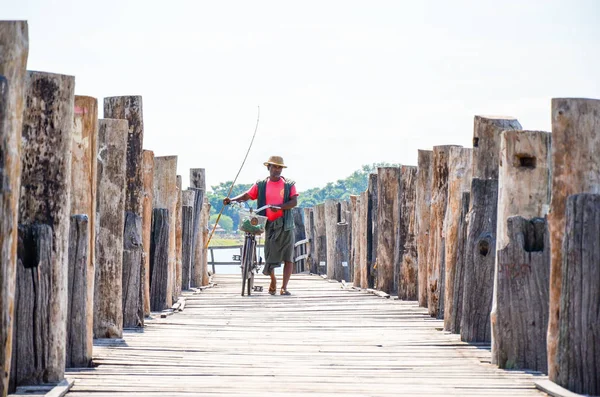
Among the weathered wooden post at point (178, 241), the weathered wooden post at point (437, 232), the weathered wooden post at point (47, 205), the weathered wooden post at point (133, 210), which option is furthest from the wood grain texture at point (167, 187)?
the weathered wooden post at point (47, 205)

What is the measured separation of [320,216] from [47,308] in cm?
1775

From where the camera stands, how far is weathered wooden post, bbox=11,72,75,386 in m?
6.52

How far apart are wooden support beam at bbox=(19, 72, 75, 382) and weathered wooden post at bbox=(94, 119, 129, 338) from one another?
2.25 m

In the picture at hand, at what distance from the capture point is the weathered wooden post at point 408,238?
44.8 feet

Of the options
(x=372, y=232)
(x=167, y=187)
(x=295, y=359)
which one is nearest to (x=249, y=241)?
(x=372, y=232)

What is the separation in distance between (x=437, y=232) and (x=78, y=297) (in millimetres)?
4786

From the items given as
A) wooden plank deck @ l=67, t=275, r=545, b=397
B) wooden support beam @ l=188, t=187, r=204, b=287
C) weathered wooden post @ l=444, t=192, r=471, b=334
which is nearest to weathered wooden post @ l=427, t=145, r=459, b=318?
wooden plank deck @ l=67, t=275, r=545, b=397

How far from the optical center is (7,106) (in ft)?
17.4

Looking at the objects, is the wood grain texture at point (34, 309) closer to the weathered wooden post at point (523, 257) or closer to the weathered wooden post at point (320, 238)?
the weathered wooden post at point (523, 257)

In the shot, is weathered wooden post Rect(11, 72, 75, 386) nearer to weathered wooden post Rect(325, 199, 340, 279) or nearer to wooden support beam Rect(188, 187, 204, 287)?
wooden support beam Rect(188, 187, 204, 287)

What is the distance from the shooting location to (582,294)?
246 inches

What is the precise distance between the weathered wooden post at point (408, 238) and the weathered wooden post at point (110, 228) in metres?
5.02

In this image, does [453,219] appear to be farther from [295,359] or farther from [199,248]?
[199,248]

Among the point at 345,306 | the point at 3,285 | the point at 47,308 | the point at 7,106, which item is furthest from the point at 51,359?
the point at 345,306
